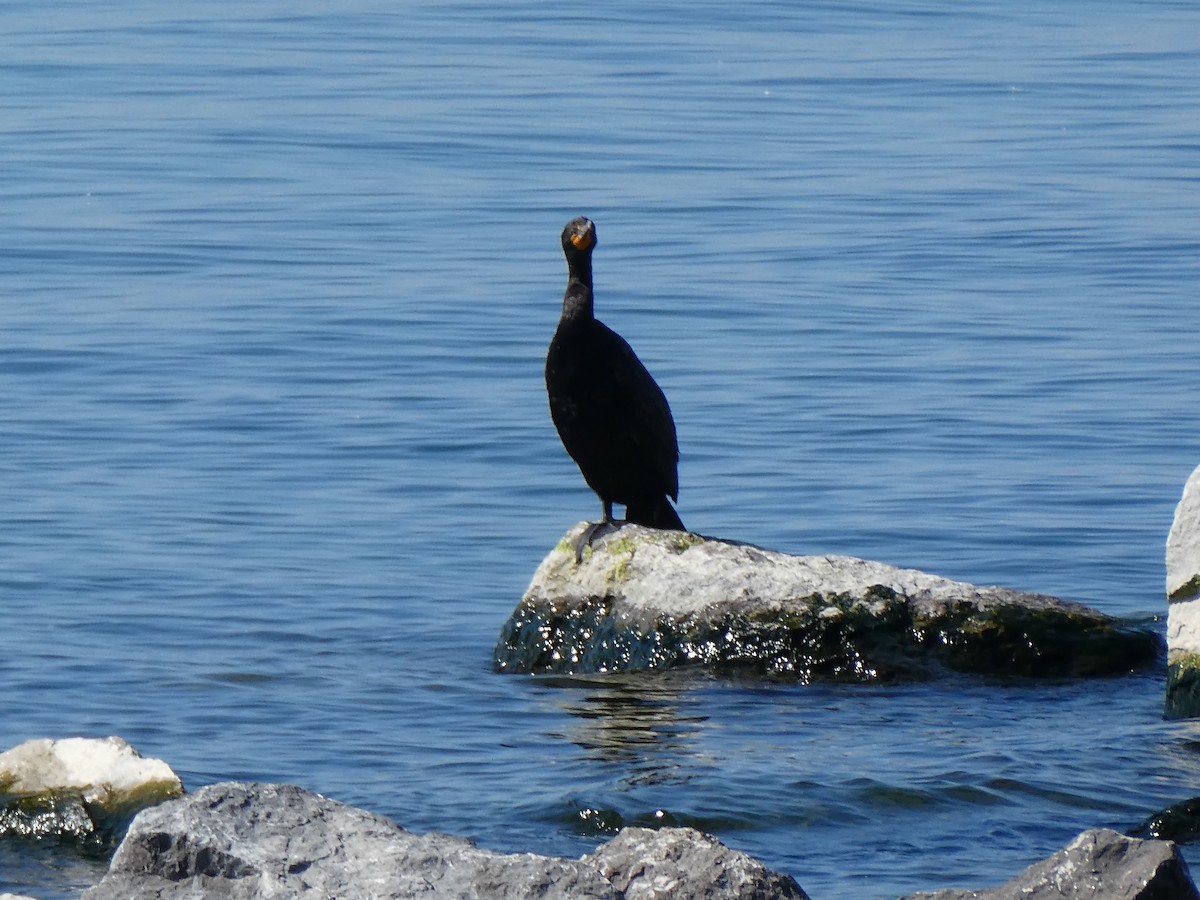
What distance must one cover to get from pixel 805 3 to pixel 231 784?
27.0 m

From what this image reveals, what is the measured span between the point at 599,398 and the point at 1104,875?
4.39 meters

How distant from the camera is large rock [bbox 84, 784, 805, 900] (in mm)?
4004

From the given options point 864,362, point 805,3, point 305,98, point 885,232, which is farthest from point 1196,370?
point 805,3

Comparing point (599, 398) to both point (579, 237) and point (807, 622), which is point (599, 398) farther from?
point (807, 622)

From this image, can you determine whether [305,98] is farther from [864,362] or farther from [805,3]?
[864,362]

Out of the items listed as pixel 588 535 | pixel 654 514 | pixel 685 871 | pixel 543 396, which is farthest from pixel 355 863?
pixel 543 396

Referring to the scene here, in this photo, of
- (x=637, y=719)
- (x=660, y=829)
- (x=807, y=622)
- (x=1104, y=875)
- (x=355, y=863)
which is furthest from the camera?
(x=807, y=622)

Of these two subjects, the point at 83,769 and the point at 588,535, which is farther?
the point at 588,535

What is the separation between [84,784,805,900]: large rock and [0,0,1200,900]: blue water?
1298 millimetres

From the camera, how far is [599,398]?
8.36 metres

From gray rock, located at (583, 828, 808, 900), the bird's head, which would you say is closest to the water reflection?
the bird's head

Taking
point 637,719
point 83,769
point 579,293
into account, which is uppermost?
point 579,293

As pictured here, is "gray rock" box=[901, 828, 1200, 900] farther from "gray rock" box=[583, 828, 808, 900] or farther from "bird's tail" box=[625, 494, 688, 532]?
"bird's tail" box=[625, 494, 688, 532]

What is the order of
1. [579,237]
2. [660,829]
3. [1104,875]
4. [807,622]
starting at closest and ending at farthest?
1. [1104,875]
2. [660,829]
3. [807,622]
4. [579,237]
